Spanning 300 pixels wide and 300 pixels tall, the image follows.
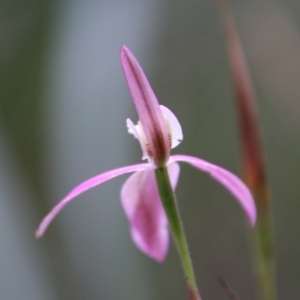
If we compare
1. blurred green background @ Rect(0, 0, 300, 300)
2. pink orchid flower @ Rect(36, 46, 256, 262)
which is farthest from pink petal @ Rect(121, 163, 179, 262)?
blurred green background @ Rect(0, 0, 300, 300)

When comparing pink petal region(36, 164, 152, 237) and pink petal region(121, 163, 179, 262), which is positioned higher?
pink petal region(36, 164, 152, 237)

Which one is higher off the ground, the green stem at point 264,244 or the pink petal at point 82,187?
the pink petal at point 82,187

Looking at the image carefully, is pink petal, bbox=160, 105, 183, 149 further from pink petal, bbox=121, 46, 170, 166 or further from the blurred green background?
the blurred green background

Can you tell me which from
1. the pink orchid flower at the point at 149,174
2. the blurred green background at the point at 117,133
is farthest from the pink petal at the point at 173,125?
the blurred green background at the point at 117,133

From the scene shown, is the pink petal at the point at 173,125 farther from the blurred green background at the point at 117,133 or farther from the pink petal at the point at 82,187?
the blurred green background at the point at 117,133

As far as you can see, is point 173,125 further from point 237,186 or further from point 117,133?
point 117,133

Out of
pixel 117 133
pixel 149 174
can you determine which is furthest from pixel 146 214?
pixel 117 133
